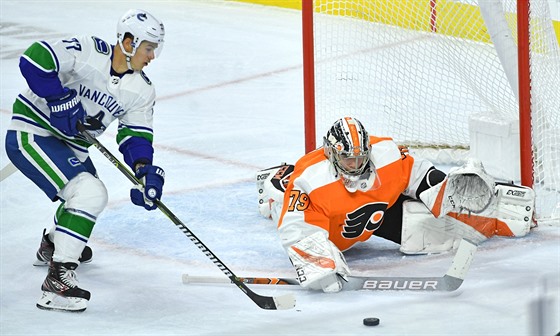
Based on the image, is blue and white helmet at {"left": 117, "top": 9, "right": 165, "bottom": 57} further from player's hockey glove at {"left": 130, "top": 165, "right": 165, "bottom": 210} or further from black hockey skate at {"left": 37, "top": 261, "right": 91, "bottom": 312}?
black hockey skate at {"left": 37, "top": 261, "right": 91, "bottom": 312}

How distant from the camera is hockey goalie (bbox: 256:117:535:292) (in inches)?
169

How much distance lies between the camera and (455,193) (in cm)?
453

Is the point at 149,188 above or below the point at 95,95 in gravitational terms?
below

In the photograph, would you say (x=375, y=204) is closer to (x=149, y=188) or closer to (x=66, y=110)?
(x=149, y=188)

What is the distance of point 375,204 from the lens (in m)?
4.45

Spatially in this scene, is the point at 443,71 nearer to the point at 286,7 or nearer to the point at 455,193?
the point at 455,193

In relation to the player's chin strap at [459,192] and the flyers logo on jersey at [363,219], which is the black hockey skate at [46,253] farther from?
the player's chin strap at [459,192]

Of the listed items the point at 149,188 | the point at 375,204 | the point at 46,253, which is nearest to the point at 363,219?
the point at 375,204

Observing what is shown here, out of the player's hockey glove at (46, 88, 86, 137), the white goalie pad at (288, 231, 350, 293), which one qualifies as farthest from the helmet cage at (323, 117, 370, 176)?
the player's hockey glove at (46, 88, 86, 137)

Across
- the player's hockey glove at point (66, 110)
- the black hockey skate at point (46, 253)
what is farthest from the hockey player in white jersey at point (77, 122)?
the black hockey skate at point (46, 253)

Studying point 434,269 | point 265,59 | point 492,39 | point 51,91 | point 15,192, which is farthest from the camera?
point 265,59

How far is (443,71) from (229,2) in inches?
169

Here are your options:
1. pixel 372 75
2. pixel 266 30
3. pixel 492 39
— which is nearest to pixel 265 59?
pixel 266 30

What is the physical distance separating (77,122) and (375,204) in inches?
43.6
